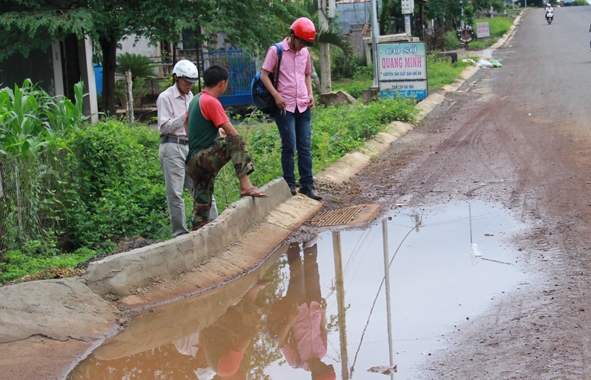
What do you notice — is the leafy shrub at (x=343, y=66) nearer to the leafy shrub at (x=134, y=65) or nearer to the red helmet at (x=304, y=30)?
the leafy shrub at (x=134, y=65)

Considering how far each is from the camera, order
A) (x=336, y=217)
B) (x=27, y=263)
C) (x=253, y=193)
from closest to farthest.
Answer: (x=27, y=263)
(x=253, y=193)
(x=336, y=217)

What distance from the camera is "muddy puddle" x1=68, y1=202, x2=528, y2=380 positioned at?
180 inches

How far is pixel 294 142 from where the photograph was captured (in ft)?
26.9

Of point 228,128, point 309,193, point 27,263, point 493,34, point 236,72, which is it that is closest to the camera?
point 27,263

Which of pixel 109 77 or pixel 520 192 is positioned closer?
pixel 520 192

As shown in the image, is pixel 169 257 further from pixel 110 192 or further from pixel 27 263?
pixel 110 192

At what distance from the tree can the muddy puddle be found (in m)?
9.57

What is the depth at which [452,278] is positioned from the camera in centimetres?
580

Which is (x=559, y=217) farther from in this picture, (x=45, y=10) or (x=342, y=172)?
(x=45, y=10)

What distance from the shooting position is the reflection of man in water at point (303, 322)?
4621 millimetres

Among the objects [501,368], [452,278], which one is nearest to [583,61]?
[452,278]

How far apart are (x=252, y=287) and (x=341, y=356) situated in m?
1.62

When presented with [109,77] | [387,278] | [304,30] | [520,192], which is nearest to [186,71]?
[304,30]

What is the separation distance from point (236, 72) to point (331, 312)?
51.2 feet
